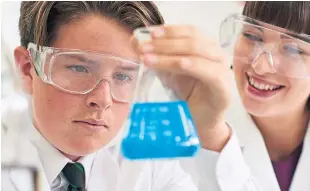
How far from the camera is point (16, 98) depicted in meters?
1.13

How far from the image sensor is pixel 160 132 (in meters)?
1.07

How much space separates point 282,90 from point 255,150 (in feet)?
0.46

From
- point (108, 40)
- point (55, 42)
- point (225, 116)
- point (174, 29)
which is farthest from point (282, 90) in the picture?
point (55, 42)

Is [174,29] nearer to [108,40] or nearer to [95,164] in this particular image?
[108,40]

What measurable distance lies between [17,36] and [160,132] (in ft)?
1.18

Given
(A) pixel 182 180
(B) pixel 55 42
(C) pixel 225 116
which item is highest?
(B) pixel 55 42

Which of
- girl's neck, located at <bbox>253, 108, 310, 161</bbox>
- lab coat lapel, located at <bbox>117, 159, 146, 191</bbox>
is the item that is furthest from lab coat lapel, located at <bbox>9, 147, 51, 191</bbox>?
girl's neck, located at <bbox>253, 108, 310, 161</bbox>

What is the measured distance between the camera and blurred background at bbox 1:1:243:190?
43.3 inches

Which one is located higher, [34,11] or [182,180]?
[34,11]

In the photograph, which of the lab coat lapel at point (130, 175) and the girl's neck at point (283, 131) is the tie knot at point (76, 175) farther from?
the girl's neck at point (283, 131)

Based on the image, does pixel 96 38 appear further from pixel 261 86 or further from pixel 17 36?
pixel 261 86

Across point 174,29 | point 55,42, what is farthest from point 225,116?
point 55,42

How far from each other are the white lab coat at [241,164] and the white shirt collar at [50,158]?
0.21 meters

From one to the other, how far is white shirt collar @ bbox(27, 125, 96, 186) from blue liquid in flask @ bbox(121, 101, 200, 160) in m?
0.10
